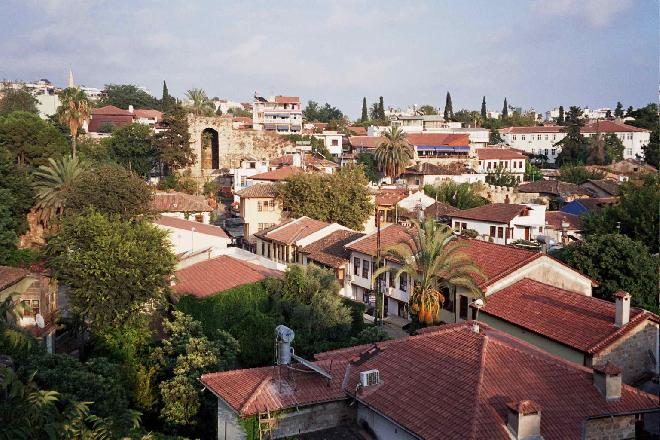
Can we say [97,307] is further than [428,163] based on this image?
No

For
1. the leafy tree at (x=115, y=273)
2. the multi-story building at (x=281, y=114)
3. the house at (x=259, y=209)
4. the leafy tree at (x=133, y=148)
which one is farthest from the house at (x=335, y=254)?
the multi-story building at (x=281, y=114)

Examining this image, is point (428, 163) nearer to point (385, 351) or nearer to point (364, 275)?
point (364, 275)

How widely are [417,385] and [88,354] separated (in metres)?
16.3

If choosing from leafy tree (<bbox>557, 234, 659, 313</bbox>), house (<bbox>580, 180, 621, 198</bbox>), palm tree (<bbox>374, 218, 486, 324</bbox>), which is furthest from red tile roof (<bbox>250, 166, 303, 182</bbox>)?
house (<bbox>580, 180, 621, 198</bbox>)

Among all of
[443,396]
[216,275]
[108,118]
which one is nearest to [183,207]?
[216,275]

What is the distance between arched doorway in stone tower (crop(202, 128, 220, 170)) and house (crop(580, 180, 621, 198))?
4135 centimetres

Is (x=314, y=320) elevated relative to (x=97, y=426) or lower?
lower

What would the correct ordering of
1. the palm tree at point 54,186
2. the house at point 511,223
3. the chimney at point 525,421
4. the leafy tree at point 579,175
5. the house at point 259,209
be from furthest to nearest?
the leafy tree at point 579,175
the house at point 259,209
the palm tree at point 54,186
the house at point 511,223
the chimney at point 525,421

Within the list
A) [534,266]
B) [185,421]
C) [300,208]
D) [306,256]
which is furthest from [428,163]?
[185,421]

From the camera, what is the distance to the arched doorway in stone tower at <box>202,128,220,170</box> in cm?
7825

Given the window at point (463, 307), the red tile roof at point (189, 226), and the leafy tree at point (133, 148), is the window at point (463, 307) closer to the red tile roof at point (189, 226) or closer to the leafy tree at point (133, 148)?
the red tile roof at point (189, 226)

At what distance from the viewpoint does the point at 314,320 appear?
24.7 metres

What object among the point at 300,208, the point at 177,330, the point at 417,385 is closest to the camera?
the point at 417,385

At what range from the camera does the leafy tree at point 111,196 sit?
122 ft
